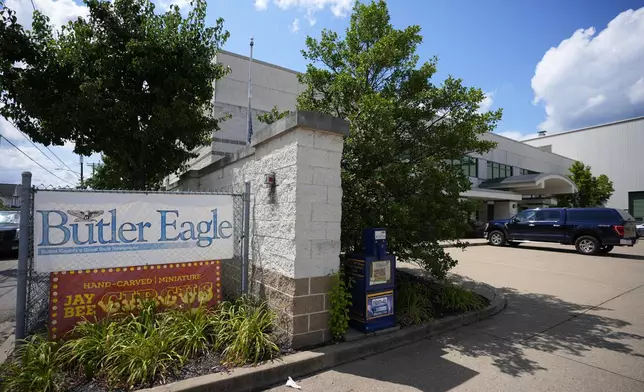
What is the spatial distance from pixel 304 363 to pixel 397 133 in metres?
4.15

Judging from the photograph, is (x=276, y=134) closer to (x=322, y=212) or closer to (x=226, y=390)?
(x=322, y=212)

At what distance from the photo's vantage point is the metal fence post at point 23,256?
139 inches

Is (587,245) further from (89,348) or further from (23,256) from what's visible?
(23,256)

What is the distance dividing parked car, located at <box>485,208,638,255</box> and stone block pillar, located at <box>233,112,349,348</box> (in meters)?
14.8

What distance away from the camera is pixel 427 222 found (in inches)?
220

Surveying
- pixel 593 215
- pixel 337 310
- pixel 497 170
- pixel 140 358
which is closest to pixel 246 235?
pixel 337 310

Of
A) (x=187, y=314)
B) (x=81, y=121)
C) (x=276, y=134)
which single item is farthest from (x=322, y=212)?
(x=81, y=121)

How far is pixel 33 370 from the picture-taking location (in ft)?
10.3

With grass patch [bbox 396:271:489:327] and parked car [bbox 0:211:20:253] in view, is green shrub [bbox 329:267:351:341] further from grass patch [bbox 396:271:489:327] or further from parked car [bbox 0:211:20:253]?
parked car [bbox 0:211:20:253]

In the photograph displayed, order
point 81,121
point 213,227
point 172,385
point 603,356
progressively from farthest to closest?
point 81,121
point 213,227
point 603,356
point 172,385

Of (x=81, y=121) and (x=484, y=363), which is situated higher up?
(x=81, y=121)

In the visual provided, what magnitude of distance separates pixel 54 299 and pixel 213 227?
1.88m

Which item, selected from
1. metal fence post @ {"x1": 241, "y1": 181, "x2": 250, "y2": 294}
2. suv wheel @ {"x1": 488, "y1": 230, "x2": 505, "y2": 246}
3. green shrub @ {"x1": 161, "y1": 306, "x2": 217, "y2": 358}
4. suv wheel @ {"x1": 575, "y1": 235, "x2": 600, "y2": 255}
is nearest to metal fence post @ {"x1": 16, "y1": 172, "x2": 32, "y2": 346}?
green shrub @ {"x1": 161, "y1": 306, "x2": 217, "y2": 358}

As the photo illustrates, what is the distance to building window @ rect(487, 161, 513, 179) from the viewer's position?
105 feet
